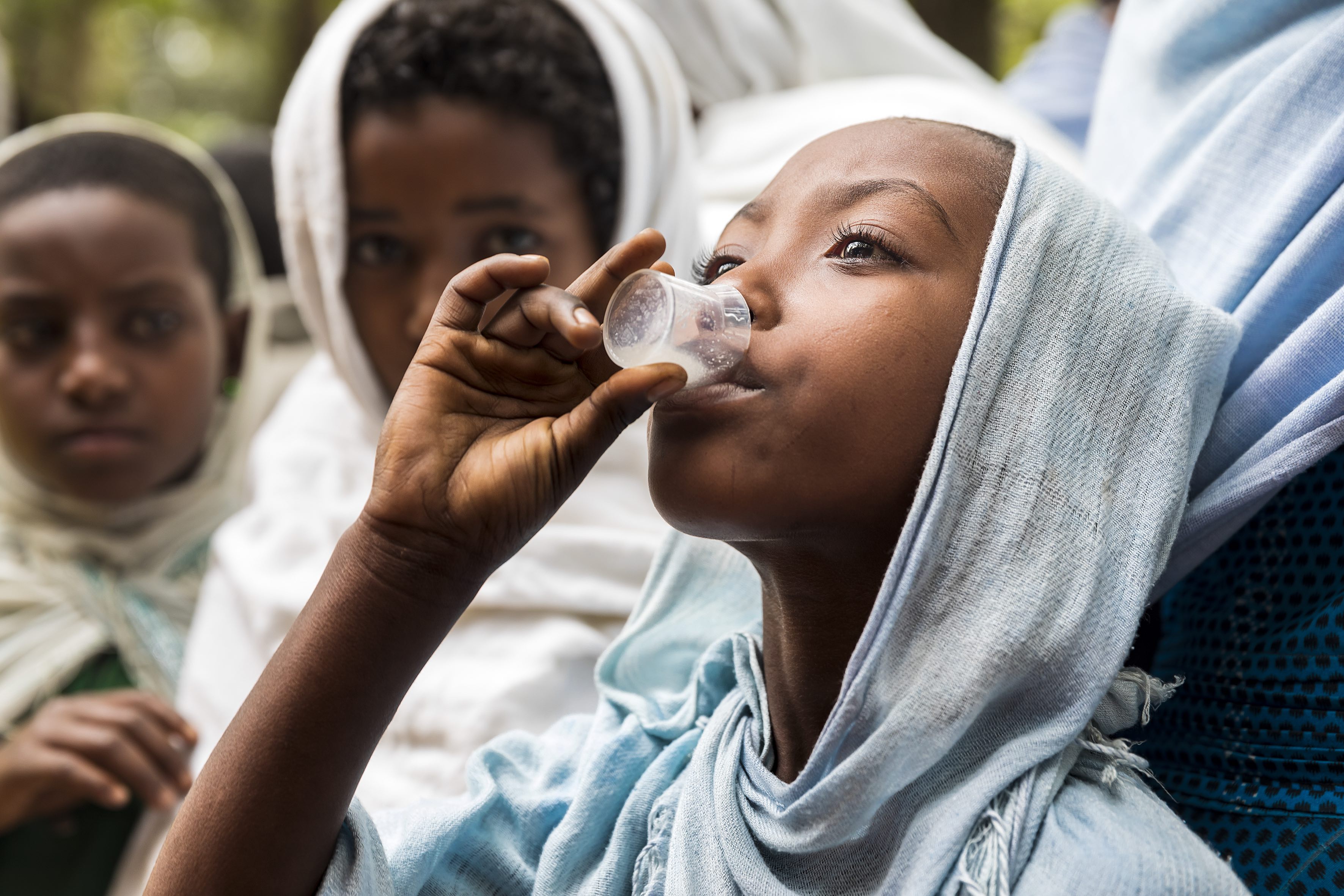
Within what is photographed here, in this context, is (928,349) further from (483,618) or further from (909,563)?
(483,618)

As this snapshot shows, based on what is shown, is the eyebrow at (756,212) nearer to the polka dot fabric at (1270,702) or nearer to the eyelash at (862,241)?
the eyelash at (862,241)

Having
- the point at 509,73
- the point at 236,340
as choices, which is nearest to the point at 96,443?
the point at 236,340

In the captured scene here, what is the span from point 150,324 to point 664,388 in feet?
5.22

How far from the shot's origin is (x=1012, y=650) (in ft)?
3.50

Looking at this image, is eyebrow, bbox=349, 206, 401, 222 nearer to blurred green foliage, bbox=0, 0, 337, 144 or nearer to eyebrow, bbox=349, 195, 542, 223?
eyebrow, bbox=349, 195, 542, 223

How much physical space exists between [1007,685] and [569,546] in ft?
2.93

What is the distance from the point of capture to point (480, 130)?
1.91m

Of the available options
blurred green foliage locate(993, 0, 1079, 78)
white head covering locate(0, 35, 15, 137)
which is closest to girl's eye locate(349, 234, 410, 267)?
white head covering locate(0, 35, 15, 137)

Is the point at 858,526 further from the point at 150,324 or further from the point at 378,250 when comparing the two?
the point at 150,324

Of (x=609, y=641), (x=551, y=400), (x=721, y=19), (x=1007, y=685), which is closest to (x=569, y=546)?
(x=609, y=641)

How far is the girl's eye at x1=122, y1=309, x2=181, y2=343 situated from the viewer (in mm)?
2281

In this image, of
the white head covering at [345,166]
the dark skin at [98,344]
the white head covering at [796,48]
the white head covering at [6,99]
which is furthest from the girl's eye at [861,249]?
the white head covering at [6,99]

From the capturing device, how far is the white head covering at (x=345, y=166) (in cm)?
202

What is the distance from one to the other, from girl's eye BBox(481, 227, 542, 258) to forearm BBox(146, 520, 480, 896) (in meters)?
0.84
